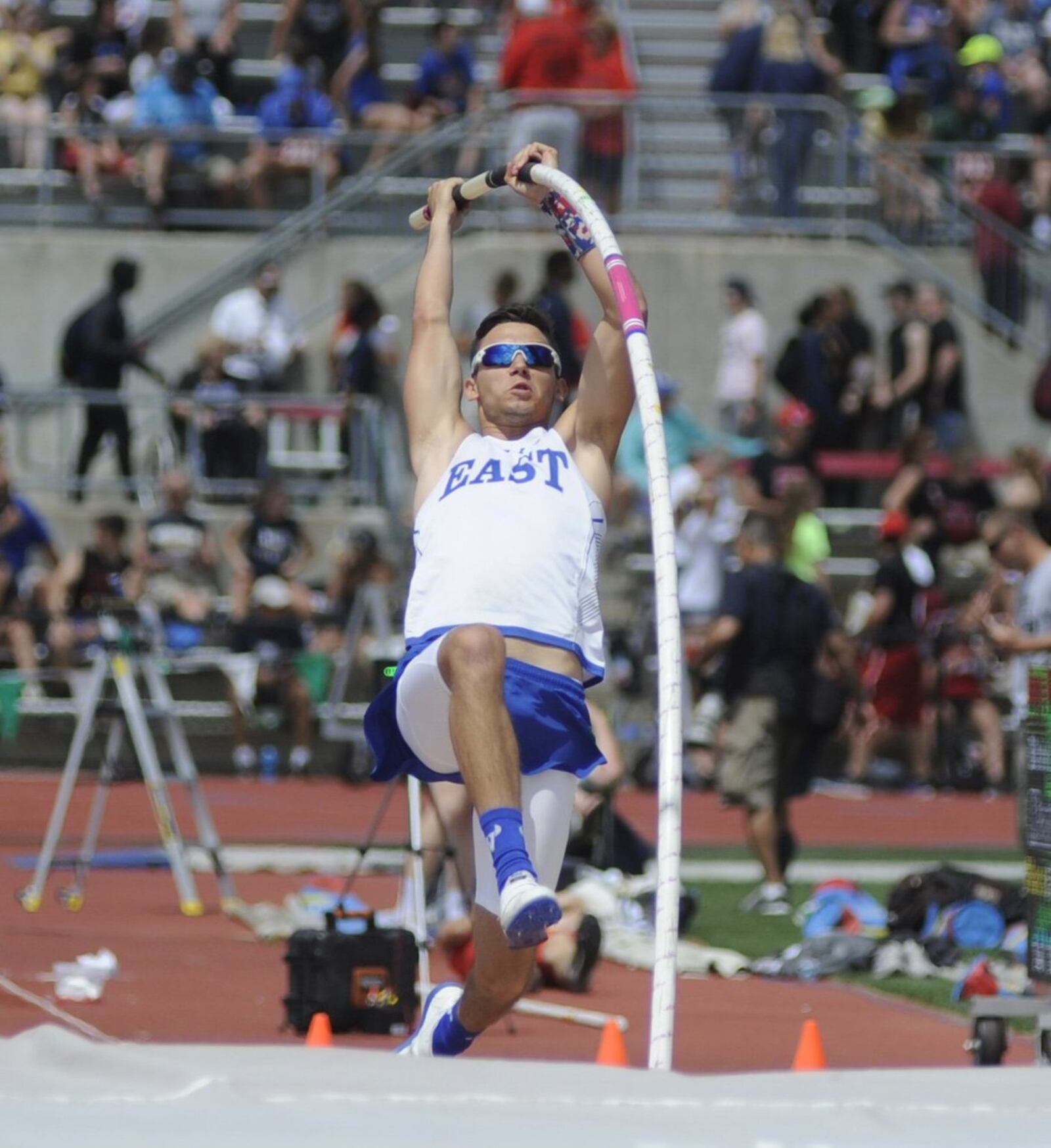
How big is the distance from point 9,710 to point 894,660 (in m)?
6.80

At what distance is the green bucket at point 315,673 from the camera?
20.2m

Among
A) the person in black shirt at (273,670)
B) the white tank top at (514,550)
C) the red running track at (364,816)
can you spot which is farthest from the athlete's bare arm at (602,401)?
the person in black shirt at (273,670)

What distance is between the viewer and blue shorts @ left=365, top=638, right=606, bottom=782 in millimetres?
7191

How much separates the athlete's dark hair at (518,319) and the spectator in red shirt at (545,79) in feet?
51.7

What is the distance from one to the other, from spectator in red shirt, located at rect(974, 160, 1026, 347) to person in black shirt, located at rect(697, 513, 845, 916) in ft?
37.0

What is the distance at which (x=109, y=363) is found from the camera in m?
22.7

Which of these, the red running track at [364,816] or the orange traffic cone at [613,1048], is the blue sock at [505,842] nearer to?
the orange traffic cone at [613,1048]

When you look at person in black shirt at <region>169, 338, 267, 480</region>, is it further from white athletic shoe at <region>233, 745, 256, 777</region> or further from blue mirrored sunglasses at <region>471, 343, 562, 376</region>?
blue mirrored sunglasses at <region>471, 343, 562, 376</region>

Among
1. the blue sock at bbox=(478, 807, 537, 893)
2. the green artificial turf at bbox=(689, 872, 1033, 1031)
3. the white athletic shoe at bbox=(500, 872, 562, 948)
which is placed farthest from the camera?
the green artificial turf at bbox=(689, 872, 1033, 1031)

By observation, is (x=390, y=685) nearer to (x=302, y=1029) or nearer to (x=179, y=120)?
(x=302, y=1029)

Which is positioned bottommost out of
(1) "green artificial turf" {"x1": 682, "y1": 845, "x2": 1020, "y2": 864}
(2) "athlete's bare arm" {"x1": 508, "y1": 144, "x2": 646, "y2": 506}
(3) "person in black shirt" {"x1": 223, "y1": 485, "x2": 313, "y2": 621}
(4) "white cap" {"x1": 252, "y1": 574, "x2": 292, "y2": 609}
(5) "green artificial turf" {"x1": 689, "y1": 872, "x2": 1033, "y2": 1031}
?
(1) "green artificial turf" {"x1": 682, "y1": 845, "x2": 1020, "y2": 864}

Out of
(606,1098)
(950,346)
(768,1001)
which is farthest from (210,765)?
(606,1098)

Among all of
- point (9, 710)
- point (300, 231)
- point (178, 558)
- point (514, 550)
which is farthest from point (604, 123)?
point (514, 550)

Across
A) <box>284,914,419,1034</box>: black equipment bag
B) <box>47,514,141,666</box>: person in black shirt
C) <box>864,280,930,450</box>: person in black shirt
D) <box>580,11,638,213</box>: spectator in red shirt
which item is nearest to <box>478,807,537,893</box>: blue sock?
<box>284,914,419,1034</box>: black equipment bag
